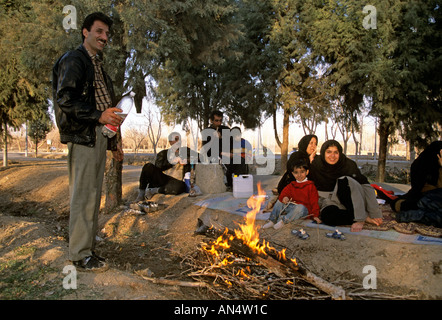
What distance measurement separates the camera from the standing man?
8.61 feet

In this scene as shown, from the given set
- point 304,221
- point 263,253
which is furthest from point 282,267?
point 304,221

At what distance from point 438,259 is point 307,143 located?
2581mm

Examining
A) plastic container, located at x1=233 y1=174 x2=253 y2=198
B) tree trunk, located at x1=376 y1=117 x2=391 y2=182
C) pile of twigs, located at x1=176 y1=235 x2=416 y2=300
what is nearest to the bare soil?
pile of twigs, located at x1=176 y1=235 x2=416 y2=300

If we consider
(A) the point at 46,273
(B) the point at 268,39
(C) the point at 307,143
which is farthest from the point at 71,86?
(B) the point at 268,39

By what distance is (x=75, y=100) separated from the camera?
2627mm

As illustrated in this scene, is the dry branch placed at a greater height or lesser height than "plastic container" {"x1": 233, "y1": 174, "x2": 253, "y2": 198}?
lesser

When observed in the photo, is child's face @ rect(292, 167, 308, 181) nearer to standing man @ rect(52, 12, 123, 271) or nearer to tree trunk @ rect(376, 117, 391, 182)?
standing man @ rect(52, 12, 123, 271)

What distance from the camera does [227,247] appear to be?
3611mm

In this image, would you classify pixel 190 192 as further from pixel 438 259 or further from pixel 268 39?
pixel 268 39

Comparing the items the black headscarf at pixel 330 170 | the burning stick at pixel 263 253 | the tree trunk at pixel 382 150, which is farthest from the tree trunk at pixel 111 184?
the tree trunk at pixel 382 150

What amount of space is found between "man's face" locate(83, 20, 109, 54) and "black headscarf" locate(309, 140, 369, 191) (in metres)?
3.39

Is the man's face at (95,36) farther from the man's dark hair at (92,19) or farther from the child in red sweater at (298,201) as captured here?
the child in red sweater at (298,201)

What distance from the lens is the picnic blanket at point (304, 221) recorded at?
11.6 ft

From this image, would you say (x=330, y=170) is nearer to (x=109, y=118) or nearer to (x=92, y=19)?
(x=109, y=118)
